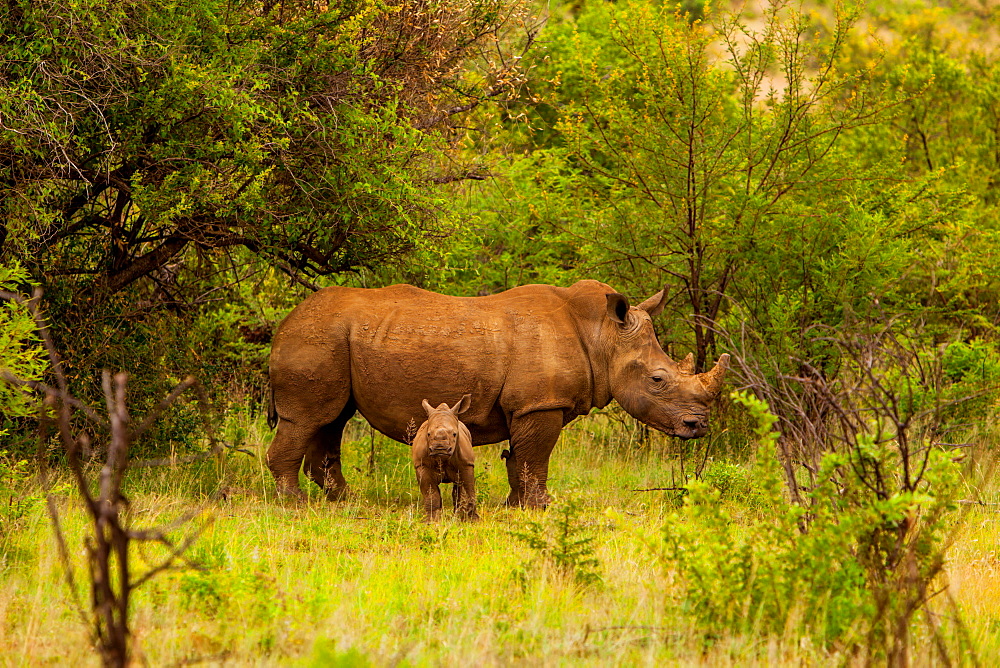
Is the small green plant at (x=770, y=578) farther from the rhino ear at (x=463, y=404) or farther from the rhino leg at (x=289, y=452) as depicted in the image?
the rhino leg at (x=289, y=452)

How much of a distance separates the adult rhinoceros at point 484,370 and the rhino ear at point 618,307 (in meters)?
0.01

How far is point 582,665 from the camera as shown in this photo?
5.34 metres

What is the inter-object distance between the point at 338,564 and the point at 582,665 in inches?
89.4

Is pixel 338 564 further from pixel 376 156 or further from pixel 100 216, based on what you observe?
pixel 100 216

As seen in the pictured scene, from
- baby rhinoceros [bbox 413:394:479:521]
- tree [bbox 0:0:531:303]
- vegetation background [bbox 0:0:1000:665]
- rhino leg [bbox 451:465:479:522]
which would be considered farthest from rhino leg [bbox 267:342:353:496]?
rhino leg [bbox 451:465:479:522]

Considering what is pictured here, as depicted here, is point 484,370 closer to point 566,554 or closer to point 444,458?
point 444,458

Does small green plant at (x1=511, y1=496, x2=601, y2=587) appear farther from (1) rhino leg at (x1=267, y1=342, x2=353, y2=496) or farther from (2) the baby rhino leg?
(1) rhino leg at (x1=267, y1=342, x2=353, y2=496)

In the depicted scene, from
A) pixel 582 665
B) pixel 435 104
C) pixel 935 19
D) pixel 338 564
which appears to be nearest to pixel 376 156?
pixel 435 104

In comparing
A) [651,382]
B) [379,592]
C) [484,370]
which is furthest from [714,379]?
[379,592]

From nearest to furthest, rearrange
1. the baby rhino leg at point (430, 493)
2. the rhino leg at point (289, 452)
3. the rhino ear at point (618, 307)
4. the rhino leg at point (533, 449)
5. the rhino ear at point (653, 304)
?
the baby rhino leg at point (430, 493) → the rhino leg at point (533, 449) → the rhino ear at point (618, 307) → the rhino leg at point (289, 452) → the rhino ear at point (653, 304)

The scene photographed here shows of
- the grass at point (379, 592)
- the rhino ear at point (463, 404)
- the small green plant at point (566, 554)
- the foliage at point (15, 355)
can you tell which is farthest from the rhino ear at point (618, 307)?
the foliage at point (15, 355)

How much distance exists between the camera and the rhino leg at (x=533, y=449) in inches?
358

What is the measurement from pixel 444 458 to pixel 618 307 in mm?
1944

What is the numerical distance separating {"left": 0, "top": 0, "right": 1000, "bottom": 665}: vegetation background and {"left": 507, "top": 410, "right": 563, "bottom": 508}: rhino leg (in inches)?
12.4
